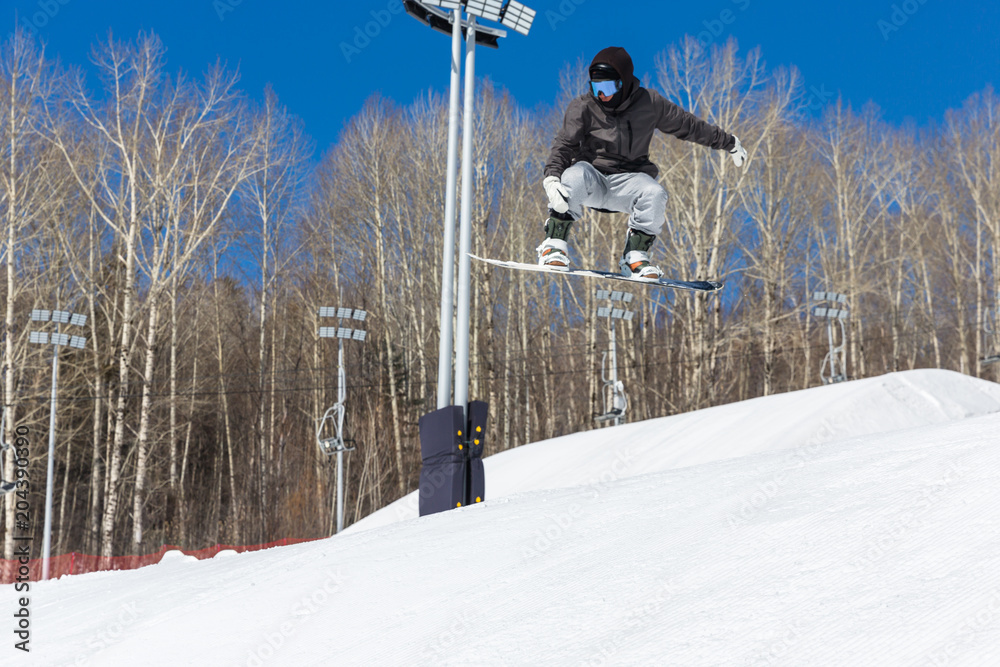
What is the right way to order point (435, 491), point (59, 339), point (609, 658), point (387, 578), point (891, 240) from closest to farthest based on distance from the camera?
point (609, 658) < point (387, 578) < point (435, 491) < point (59, 339) < point (891, 240)

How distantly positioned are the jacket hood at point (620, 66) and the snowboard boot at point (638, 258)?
0.98m

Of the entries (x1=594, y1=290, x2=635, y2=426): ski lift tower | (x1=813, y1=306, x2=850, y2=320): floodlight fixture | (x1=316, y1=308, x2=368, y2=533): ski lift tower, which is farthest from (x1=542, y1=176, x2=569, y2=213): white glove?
(x1=813, y1=306, x2=850, y2=320): floodlight fixture

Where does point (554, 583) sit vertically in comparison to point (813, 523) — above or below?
below

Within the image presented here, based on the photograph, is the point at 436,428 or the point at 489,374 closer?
the point at 436,428

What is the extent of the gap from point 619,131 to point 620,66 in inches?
16.2

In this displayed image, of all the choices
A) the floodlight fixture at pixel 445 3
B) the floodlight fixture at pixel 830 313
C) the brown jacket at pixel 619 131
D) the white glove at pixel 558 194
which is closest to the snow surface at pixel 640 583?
the white glove at pixel 558 194

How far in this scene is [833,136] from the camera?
104ft

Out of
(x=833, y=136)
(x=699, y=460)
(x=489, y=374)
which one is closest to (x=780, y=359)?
(x=833, y=136)

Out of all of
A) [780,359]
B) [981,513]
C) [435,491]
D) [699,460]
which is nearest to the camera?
[981,513]

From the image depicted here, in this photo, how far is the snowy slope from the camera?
486 inches

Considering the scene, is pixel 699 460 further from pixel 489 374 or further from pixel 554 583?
pixel 489 374

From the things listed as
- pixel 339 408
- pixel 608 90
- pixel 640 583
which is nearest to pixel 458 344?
pixel 608 90

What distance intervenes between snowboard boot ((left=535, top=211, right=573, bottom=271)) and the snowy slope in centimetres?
675

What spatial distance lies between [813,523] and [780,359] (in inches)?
1328
